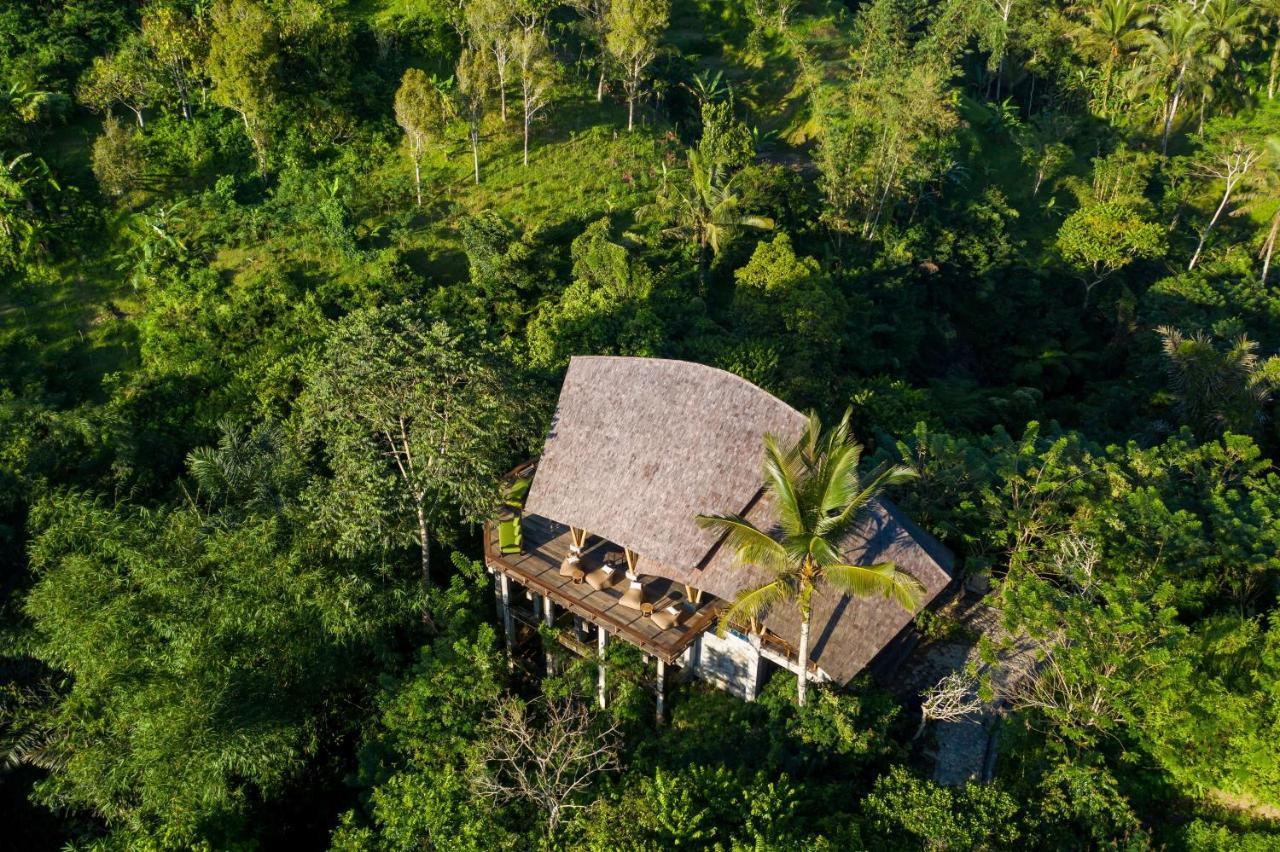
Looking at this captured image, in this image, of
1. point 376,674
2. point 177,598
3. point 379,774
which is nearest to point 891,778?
point 379,774

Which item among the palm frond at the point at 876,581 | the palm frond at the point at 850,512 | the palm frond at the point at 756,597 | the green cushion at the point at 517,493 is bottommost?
the green cushion at the point at 517,493

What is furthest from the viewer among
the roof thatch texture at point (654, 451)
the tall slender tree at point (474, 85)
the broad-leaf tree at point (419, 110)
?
the tall slender tree at point (474, 85)

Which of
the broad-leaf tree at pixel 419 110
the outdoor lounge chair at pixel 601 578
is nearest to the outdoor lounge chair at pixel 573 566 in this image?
the outdoor lounge chair at pixel 601 578

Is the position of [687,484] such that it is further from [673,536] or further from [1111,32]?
[1111,32]

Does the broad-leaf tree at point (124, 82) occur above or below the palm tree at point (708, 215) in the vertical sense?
above

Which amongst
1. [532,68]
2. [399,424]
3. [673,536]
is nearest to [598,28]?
[532,68]

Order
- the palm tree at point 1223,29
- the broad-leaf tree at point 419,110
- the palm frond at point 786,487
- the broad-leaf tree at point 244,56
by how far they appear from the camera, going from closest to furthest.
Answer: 1. the palm frond at point 786,487
2. the broad-leaf tree at point 244,56
3. the broad-leaf tree at point 419,110
4. the palm tree at point 1223,29

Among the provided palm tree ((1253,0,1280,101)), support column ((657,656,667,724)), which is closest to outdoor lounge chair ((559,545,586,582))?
support column ((657,656,667,724))

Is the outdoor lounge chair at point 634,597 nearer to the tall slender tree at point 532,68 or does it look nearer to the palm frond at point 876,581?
the palm frond at point 876,581

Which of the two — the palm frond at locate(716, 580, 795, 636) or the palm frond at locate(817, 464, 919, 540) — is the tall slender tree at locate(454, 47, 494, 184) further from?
the palm frond at locate(716, 580, 795, 636)
